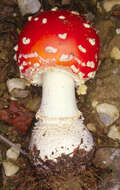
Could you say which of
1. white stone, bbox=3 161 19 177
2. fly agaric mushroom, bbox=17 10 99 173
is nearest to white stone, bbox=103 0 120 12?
fly agaric mushroom, bbox=17 10 99 173

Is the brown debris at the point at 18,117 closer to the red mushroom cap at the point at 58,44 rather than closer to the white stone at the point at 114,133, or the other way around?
the red mushroom cap at the point at 58,44

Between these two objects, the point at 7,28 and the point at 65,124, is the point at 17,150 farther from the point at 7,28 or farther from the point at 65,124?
the point at 7,28

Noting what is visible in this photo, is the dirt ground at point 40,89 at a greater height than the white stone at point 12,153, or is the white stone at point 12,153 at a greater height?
the dirt ground at point 40,89

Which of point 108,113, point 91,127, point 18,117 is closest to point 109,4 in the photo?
point 108,113

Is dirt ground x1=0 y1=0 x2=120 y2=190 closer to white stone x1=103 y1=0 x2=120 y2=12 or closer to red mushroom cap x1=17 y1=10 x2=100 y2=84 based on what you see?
white stone x1=103 y1=0 x2=120 y2=12

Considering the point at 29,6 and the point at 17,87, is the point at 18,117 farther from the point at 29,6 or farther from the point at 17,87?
the point at 29,6

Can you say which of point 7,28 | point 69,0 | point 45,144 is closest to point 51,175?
point 45,144

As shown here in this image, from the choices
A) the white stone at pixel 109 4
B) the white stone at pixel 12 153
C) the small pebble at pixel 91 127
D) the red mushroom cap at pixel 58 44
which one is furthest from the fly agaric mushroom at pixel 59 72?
the white stone at pixel 109 4
